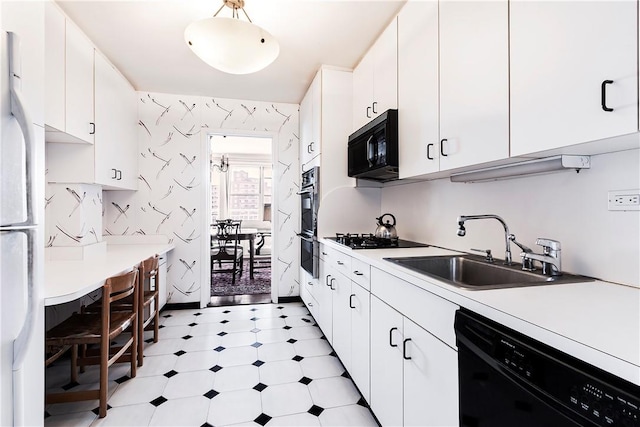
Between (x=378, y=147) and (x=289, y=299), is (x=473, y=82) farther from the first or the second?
(x=289, y=299)

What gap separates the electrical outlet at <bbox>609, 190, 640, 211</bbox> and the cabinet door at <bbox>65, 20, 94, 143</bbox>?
9.97 ft

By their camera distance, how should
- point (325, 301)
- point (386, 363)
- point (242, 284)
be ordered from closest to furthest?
point (386, 363), point (325, 301), point (242, 284)

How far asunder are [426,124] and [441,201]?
606 millimetres

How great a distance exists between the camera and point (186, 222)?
3.59 m

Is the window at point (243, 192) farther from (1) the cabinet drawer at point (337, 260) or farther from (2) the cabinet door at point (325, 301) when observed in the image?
(1) the cabinet drawer at point (337, 260)

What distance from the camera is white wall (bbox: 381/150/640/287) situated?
1.07 metres

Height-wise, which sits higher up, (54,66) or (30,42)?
(54,66)

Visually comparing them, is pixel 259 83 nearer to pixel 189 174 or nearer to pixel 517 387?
pixel 189 174

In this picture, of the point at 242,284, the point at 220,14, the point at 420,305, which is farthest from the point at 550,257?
the point at 242,284

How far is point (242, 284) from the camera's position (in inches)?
184

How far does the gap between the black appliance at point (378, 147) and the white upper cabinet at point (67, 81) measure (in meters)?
2.12

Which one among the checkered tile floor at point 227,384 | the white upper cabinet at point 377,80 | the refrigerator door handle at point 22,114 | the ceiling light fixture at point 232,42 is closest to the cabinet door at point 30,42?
the refrigerator door handle at point 22,114

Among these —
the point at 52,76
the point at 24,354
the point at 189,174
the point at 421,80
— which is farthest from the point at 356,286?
the point at 189,174

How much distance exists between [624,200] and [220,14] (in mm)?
2430
